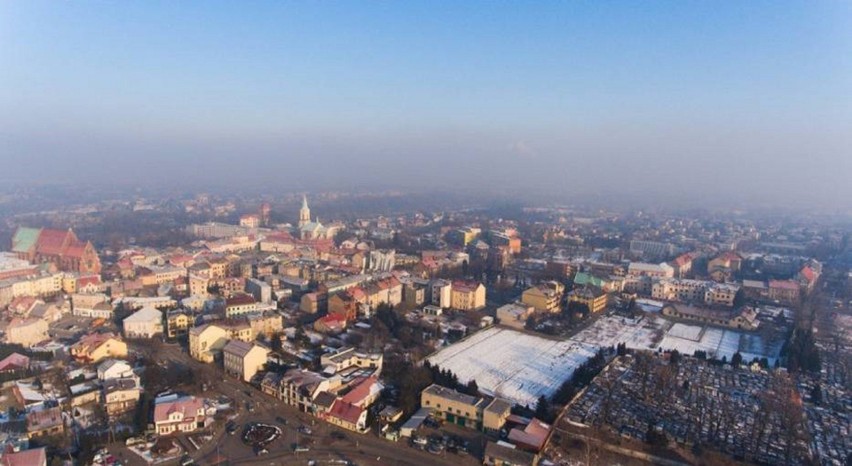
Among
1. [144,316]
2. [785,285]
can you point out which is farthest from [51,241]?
[785,285]

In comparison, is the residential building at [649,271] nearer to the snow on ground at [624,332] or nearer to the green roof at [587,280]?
the green roof at [587,280]

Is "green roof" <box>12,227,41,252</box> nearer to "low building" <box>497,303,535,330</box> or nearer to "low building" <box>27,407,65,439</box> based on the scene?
"low building" <box>27,407,65,439</box>

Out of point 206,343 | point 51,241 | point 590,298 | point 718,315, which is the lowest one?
point 718,315

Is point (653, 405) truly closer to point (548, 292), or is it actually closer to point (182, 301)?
point (548, 292)

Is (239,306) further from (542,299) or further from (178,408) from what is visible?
(542,299)

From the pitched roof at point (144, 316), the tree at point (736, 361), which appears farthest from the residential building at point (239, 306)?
the tree at point (736, 361)

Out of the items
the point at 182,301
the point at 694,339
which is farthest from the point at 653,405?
the point at 182,301
